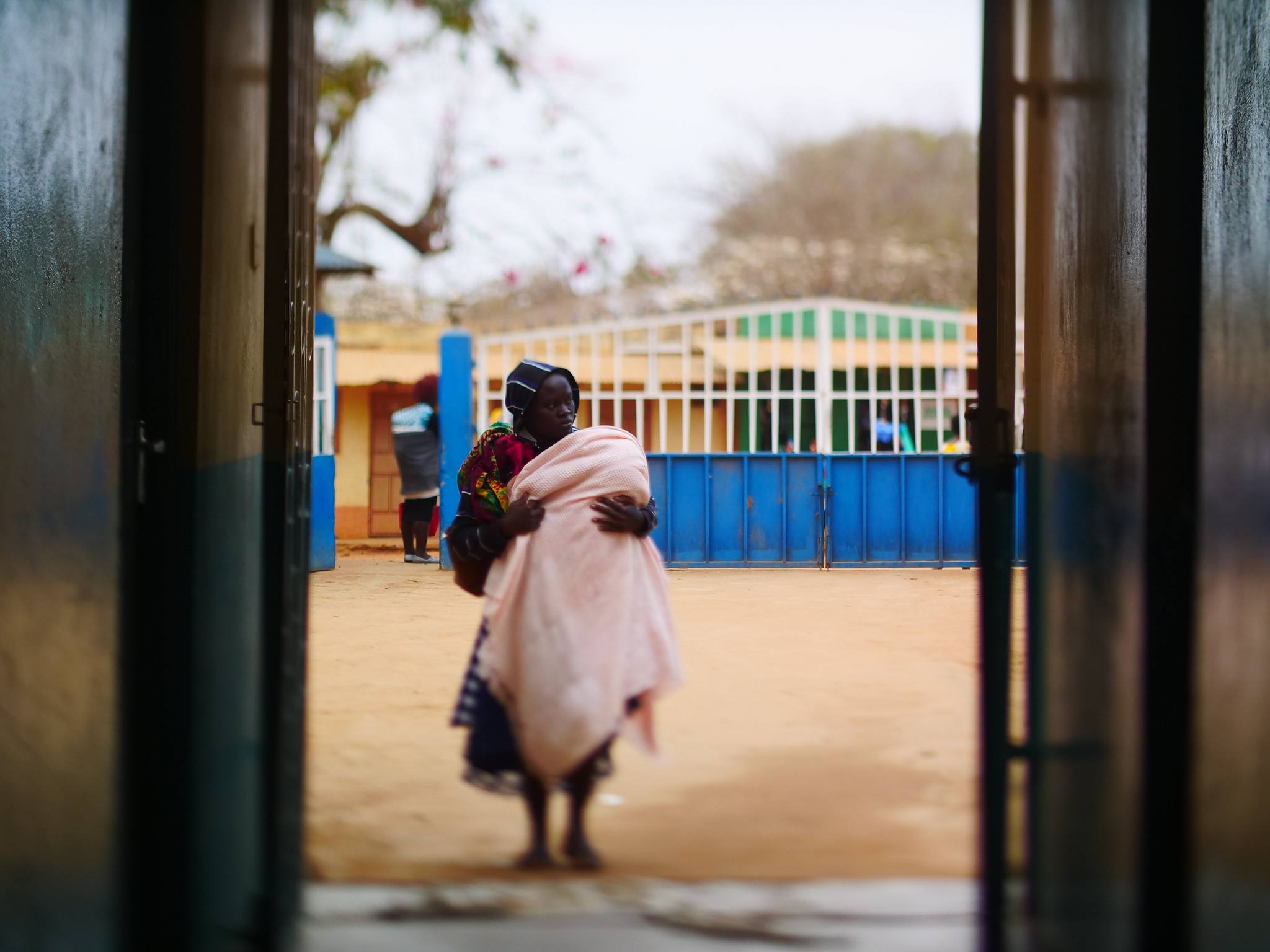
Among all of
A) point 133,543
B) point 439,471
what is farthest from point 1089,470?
point 439,471

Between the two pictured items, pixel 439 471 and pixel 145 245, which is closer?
pixel 145 245

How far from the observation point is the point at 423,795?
493cm

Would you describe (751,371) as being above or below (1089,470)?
above

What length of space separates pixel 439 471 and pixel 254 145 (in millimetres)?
9288

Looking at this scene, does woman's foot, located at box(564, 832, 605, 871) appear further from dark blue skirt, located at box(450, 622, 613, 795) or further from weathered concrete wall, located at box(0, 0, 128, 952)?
weathered concrete wall, located at box(0, 0, 128, 952)

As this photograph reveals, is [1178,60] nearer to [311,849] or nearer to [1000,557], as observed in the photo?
[1000,557]

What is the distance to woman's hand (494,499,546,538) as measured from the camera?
4.02m

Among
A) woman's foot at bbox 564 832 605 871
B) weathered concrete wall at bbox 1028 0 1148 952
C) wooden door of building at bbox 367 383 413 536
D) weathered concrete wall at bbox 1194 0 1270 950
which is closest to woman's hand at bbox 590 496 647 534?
woman's foot at bbox 564 832 605 871

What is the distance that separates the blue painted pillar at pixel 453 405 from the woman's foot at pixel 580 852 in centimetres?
853

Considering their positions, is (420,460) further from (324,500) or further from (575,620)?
(575,620)

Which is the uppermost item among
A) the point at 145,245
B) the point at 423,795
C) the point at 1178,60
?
the point at 1178,60

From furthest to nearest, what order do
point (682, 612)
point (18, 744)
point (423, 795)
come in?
1. point (682, 612)
2. point (423, 795)
3. point (18, 744)

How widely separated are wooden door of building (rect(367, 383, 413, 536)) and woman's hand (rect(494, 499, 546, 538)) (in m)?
13.5

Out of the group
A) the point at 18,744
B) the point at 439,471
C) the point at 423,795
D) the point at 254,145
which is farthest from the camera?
the point at 439,471
